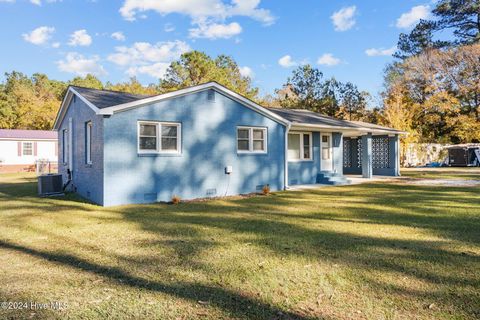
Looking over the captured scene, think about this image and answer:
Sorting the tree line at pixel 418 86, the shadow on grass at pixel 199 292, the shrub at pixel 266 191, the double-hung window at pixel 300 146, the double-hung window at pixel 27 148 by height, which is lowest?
the shadow on grass at pixel 199 292

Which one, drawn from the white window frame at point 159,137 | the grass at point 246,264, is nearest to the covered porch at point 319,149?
the white window frame at point 159,137

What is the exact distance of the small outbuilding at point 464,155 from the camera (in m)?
28.5

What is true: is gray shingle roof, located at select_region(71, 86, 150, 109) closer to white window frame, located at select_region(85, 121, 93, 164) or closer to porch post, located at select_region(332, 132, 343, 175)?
white window frame, located at select_region(85, 121, 93, 164)

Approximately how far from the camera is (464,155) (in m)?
29.3

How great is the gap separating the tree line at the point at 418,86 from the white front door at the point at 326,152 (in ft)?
47.4

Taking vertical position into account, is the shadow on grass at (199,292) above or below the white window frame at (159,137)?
below

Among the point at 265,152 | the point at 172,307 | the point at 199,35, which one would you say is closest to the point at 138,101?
the point at 265,152

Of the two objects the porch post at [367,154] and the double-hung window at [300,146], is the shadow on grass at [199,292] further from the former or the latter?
the porch post at [367,154]


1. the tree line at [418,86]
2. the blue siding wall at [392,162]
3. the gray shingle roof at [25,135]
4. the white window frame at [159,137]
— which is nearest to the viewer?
the white window frame at [159,137]

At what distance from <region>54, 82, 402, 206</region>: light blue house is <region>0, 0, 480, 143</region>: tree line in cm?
1909

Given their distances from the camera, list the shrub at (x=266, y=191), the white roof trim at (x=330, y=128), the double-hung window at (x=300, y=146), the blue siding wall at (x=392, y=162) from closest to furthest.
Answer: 1. the shrub at (x=266, y=191)
2. the white roof trim at (x=330, y=128)
3. the double-hung window at (x=300, y=146)
4. the blue siding wall at (x=392, y=162)

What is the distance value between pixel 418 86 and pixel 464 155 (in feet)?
29.2

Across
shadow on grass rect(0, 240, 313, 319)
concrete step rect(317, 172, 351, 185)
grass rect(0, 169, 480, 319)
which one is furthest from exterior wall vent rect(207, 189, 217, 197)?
shadow on grass rect(0, 240, 313, 319)

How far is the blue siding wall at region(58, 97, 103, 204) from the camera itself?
32.6 feet
